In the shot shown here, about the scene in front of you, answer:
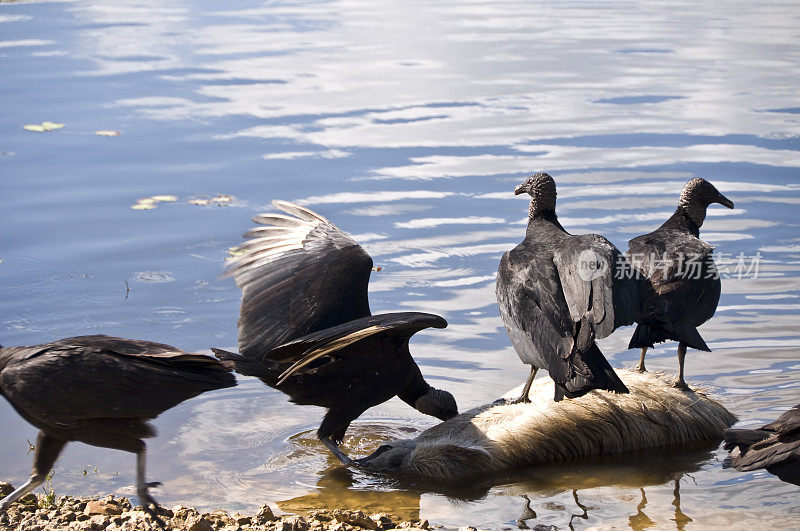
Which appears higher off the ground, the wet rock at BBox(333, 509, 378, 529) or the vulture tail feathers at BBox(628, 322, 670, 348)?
the vulture tail feathers at BBox(628, 322, 670, 348)

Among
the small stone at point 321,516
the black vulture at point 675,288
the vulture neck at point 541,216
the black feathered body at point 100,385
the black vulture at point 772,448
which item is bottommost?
the small stone at point 321,516

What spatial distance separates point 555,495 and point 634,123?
862 centimetres

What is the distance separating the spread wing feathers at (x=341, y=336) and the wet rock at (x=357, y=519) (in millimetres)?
866

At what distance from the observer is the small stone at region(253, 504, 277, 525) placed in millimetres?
5281

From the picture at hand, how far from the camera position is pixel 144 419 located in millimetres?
5238

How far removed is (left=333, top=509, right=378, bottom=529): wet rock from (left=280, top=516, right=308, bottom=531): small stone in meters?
0.20

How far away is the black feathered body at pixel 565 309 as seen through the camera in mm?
5836

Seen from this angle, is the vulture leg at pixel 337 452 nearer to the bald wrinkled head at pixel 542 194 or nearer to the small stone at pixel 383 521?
the small stone at pixel 383 521

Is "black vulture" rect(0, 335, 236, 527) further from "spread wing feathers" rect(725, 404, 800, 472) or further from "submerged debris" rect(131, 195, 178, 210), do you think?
"submerged debris" rect(131, 195, 178, 210)

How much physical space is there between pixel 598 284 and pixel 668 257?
0.83m

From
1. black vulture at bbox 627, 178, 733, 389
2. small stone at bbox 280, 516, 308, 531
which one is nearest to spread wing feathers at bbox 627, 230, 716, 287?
black vulture at bbox 627, 178, 733, 389

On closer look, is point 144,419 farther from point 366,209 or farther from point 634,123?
point 634,123

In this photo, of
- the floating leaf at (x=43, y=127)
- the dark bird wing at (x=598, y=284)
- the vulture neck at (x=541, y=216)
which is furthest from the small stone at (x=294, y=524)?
the floating leaf at (x=43, y=127)

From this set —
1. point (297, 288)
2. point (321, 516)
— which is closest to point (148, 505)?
point (321, 516)
